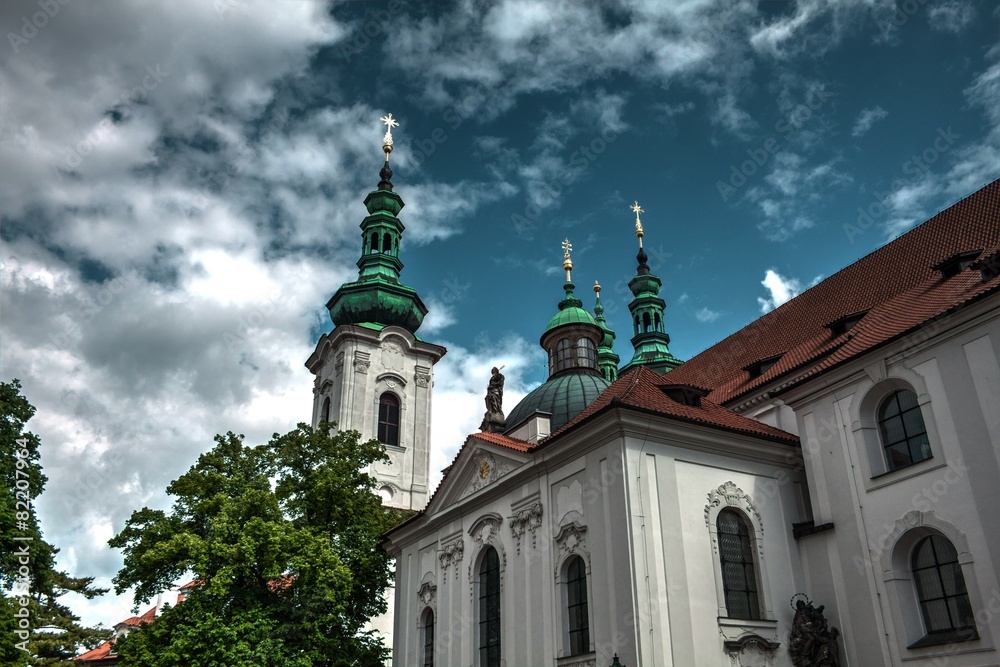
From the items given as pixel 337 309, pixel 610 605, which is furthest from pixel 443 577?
pixel 337 309

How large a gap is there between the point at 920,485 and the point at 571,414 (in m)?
13.0

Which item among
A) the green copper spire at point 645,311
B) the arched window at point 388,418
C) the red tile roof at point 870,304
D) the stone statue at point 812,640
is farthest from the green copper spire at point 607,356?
the stone statue at point 812,640

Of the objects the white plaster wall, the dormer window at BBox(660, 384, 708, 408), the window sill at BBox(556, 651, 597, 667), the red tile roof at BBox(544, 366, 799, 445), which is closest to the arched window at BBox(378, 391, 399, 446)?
the red tile roof at BBox(544, 366, 799, 445)

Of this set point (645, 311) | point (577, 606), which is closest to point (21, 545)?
point (577, 606)

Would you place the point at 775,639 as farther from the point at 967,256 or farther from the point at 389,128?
the point at 389,128

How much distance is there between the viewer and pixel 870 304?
20.1m

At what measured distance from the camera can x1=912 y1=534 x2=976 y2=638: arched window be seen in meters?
13.9

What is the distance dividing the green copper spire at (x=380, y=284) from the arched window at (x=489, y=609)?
22037 millimetres

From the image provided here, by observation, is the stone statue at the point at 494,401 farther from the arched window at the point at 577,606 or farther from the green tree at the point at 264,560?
the arched window at the point at 577,606

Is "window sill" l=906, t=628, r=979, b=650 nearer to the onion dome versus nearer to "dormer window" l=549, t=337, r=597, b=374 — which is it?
the onion dome

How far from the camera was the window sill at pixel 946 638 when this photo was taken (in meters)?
13.5

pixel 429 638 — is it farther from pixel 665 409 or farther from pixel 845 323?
pixel 845 323

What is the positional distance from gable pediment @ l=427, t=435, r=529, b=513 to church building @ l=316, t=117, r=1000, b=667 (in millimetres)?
64

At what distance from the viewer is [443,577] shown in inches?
832
